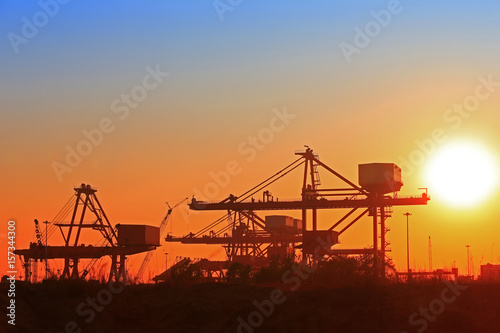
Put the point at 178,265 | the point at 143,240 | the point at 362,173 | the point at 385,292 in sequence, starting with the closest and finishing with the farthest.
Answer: the point at 385,292 < the point at 178,265 < the point at 143,240 < the point at 362,173

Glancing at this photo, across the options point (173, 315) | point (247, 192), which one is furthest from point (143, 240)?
point (173, 315)

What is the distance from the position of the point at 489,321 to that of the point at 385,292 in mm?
3928

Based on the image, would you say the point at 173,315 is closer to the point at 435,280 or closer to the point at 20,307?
the point at 20,307

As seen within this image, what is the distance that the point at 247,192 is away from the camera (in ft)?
432

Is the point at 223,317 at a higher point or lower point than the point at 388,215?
lower

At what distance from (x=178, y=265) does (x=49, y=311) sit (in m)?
8.06

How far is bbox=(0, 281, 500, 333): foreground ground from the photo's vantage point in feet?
87.2

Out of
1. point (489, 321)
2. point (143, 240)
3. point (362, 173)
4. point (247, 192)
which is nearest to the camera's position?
point (489, 321)

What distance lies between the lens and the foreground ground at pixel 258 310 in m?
26.6

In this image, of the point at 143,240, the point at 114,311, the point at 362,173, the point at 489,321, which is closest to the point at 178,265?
the point at 114,311

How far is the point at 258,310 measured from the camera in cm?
2798

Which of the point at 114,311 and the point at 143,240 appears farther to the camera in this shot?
the point at 143,240

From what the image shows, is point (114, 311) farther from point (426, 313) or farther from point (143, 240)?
point (143, 240)

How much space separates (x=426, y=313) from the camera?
87.6 feet
